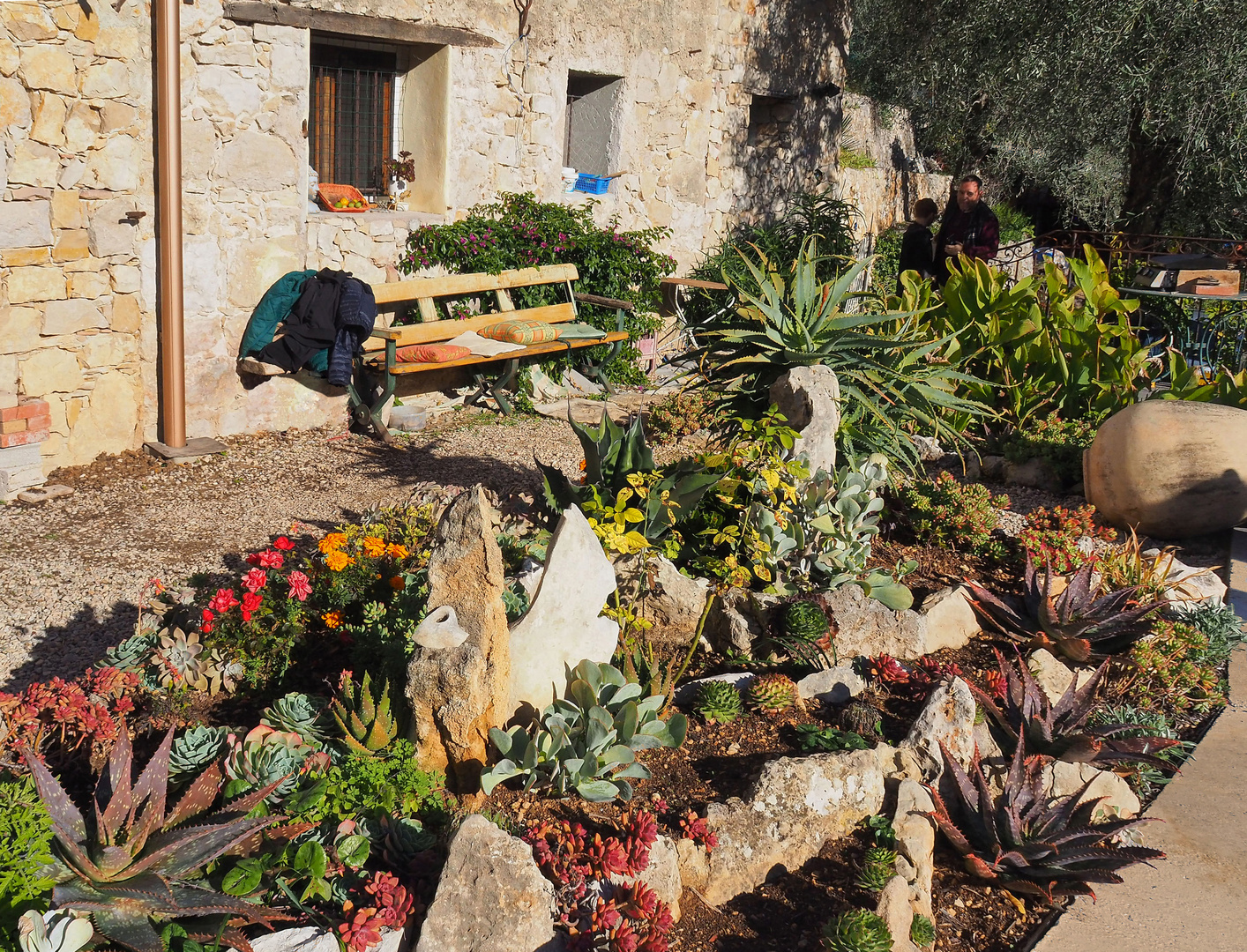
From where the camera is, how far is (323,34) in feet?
22.7

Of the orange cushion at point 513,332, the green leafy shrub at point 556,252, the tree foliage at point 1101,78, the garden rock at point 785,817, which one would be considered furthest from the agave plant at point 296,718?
the tree foliage at point 1101,78

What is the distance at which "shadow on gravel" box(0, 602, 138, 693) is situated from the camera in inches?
156

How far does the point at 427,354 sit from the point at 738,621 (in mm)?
3633

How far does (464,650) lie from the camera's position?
2.86m

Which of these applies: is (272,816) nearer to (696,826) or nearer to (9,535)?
(696,826)

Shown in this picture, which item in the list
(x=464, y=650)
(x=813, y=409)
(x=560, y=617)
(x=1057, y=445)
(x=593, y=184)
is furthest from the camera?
(x=593, y=184)

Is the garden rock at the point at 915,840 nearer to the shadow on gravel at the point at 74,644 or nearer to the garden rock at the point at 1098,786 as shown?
the garden rock at the point at 1098,786

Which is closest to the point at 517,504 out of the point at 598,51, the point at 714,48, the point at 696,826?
the point at 696,826

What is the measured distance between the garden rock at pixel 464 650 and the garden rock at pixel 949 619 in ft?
6.44

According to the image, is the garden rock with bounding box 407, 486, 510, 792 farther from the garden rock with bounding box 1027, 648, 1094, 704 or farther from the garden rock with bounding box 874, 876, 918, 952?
the garden rock with bounding box 1027, 648, 1094, 704

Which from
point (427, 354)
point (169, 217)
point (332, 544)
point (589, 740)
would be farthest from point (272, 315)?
point (589, 740)

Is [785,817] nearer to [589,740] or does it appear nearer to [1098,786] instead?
[589,740]

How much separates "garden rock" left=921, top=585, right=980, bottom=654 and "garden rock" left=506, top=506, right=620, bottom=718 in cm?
156

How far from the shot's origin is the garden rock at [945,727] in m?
3.38
